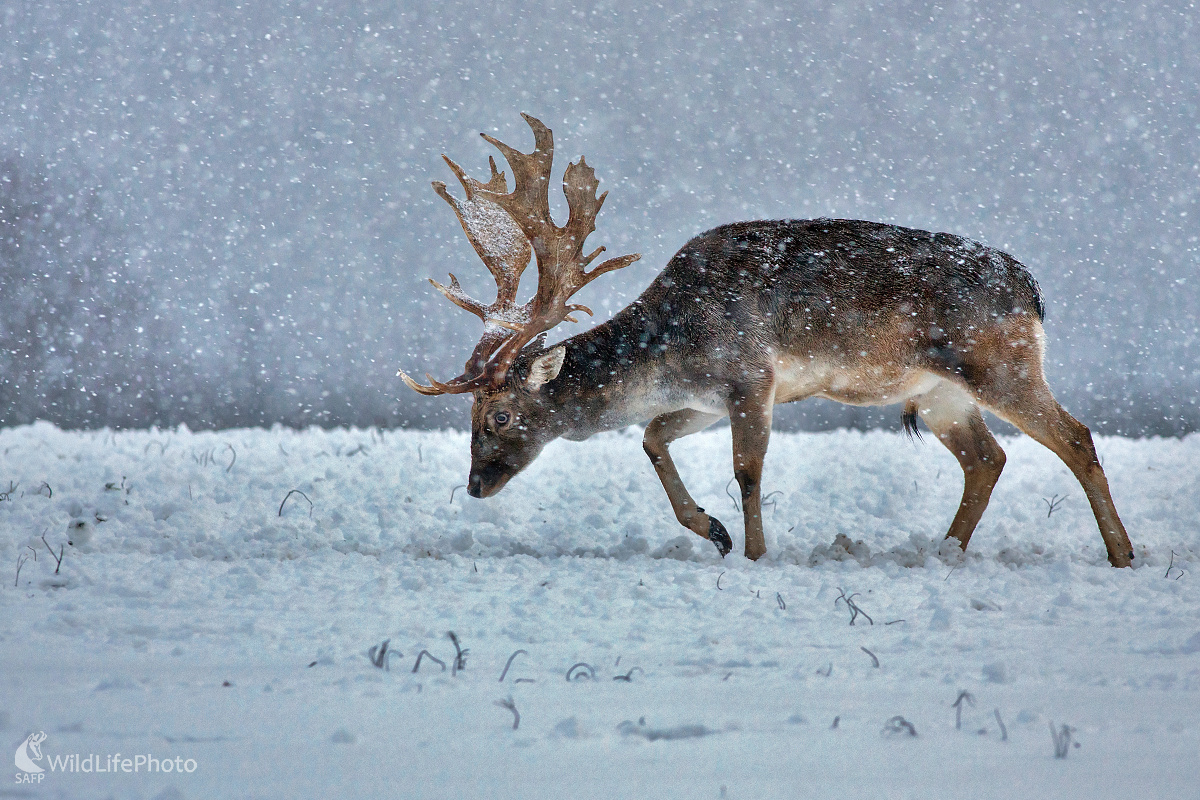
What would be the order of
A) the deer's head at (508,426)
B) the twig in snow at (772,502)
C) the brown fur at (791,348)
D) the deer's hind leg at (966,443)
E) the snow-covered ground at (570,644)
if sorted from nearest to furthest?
the snow-covered ground at (570,644) → the brown fur at (791,348) → the deer's head at (508,426) → the deer's hind leg at (966,443) → the twig in snow at (772,502)

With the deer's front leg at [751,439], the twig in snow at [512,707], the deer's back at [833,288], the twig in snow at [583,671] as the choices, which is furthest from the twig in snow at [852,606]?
the deer's back at [833,288]

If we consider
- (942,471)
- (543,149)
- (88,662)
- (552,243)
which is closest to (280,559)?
(88,662)

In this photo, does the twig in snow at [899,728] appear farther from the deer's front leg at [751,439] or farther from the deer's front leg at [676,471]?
the deer's front leg at [676,471]

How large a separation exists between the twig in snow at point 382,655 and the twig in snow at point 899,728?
5.72ft

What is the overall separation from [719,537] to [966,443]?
7.52 ft

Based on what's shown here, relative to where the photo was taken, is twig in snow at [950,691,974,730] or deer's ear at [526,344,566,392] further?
deer's ear at [526,344,566,392]

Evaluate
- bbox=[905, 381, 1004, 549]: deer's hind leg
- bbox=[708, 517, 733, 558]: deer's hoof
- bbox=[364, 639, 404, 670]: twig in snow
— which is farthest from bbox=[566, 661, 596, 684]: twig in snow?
bbox=[905, 381, 1004, 549]: deer's hind leg

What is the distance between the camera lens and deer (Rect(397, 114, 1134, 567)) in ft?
21.8

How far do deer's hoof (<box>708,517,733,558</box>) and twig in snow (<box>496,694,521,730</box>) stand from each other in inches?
152

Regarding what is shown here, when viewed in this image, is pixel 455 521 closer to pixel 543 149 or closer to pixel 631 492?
pixel 631 492

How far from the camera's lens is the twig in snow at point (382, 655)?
3.38 meters

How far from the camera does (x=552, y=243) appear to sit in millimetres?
7113

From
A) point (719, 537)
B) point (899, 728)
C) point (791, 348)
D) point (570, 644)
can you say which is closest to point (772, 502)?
point (719, 537)

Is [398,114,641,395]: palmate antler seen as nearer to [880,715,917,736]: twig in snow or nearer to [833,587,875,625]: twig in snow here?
[833,587,875,625]: twig in snow
